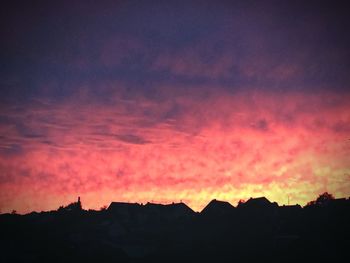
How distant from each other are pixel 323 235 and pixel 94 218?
40.8 m

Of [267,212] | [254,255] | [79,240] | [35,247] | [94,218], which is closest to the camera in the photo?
[254,255]

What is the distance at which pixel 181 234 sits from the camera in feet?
211

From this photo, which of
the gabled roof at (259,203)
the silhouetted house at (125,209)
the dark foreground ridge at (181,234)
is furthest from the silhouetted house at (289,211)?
the silhouetted house at (125,209)

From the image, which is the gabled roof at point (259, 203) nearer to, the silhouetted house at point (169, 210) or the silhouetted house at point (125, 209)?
the silhouetted house at point (169, 210)

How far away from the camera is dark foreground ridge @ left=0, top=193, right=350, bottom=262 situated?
174 feet

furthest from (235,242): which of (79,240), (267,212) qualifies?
(79,240)

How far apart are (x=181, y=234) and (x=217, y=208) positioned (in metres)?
11.3

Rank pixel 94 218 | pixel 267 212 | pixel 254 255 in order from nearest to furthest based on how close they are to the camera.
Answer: pixel 254 255
pixel 267 212
pixel 94 218

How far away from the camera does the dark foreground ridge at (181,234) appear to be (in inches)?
2087

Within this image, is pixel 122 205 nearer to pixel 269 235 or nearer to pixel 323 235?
pixel 269 235

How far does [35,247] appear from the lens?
185 ft

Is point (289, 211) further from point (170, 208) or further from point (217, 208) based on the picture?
point (170, 208)

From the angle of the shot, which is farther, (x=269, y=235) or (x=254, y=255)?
(x=269, y=235)

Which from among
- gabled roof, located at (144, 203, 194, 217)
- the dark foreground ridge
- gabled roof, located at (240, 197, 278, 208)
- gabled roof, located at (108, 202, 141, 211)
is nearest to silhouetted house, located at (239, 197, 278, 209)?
gabled roof, located at (240, 197, 278, 208)
